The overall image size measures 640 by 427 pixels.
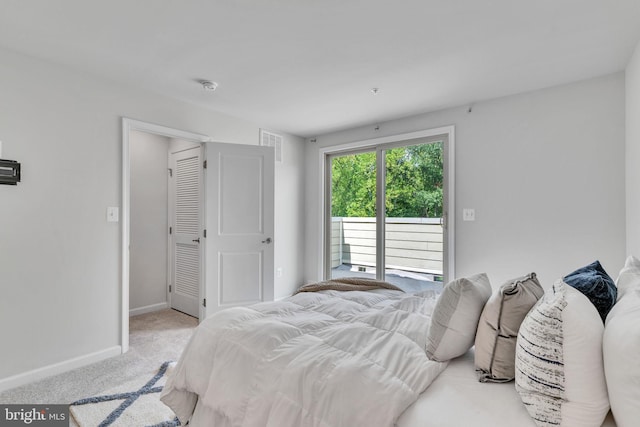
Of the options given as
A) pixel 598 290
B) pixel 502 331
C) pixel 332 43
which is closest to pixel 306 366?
pixel 502 331

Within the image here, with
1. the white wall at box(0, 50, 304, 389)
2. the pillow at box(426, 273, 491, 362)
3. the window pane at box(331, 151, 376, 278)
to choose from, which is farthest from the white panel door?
the pillow at box(426, 273, 491, 362)

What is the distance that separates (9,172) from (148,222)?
1906mm

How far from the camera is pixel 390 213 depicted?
4141 mm

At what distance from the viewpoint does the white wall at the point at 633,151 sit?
2.29 m

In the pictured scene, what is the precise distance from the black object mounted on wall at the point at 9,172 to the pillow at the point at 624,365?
3338 mm

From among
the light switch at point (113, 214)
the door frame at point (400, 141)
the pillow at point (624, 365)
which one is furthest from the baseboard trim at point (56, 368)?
the pillow at point (624, 365)

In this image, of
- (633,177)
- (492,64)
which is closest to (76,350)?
(492,64)

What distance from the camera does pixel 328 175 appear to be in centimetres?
479

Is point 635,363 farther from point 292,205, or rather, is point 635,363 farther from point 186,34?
point 292,205

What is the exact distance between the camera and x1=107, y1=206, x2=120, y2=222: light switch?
2.87 meters

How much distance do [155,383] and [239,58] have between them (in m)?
2.44

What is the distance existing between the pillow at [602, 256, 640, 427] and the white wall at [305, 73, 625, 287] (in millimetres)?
2318

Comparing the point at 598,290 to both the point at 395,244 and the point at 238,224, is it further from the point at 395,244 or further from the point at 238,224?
the point at 238,224

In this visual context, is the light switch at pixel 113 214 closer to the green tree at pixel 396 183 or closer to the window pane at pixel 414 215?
the green tree at pixel 396 183
